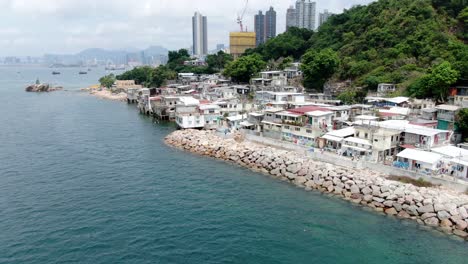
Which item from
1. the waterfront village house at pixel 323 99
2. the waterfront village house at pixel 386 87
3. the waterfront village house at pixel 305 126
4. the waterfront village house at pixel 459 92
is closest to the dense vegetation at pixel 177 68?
the waterfront village house at pixel 323 99

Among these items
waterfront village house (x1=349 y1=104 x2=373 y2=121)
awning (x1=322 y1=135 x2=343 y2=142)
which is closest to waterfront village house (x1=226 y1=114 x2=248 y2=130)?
waterfront village house (x1=349 y1=104 x2=373 y2=121)

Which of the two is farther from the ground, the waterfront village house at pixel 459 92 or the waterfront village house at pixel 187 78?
the waterfront village house at pixel 187 78

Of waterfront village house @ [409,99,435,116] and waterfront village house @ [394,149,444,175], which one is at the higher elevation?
waterfront village house @ [409,99,435,116]

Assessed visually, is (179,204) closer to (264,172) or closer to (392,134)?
(264,172)

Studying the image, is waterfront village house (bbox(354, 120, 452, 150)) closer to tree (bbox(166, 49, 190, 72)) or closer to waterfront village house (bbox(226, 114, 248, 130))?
waterfront village house (bbox(226, 114, 248, 130))

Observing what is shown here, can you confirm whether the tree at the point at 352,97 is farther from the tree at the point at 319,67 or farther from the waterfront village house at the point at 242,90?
the waterfront village house at the point at 242,90
